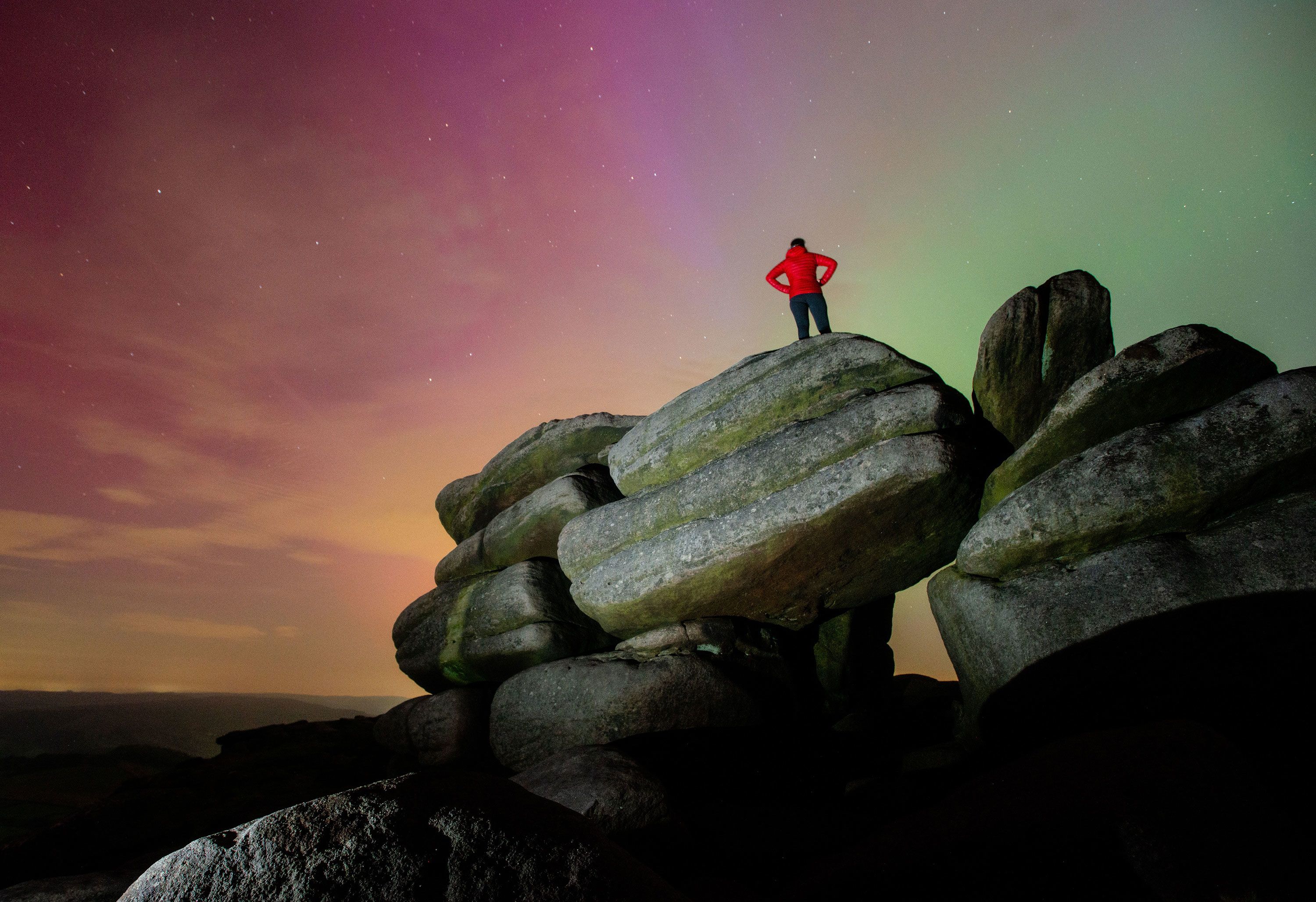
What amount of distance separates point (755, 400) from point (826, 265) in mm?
4524

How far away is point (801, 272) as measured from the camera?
38.4 ft

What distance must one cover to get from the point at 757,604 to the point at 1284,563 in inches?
217

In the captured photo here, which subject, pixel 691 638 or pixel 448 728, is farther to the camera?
pixel 448 728

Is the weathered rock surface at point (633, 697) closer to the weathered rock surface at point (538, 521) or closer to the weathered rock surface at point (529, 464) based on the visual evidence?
the weathered rock surface at point (538, 521)

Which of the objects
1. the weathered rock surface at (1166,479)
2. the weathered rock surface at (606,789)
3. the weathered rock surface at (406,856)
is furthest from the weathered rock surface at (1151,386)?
the weathered rock surface at (406,856)

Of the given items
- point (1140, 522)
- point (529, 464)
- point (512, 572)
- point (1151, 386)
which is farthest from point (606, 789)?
point (529, 464)

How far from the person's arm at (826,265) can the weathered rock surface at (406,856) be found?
1115 cm

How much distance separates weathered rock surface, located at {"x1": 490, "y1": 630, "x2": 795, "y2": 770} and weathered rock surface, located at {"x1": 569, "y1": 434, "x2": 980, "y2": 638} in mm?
726

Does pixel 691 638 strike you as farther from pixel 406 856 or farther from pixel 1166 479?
pixel 406 856

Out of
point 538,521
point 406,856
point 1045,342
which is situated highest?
point 1045,342

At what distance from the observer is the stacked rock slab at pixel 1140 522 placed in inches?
205

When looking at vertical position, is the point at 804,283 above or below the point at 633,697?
above

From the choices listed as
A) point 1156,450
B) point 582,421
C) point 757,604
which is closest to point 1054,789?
point 1156,450

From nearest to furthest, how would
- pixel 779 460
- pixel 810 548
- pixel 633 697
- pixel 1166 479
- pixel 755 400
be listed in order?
1. pixel 1166 479
2. pixel 633 697
3. pixel 810 548
4. pixel 779 460
5. pixel 755 400
